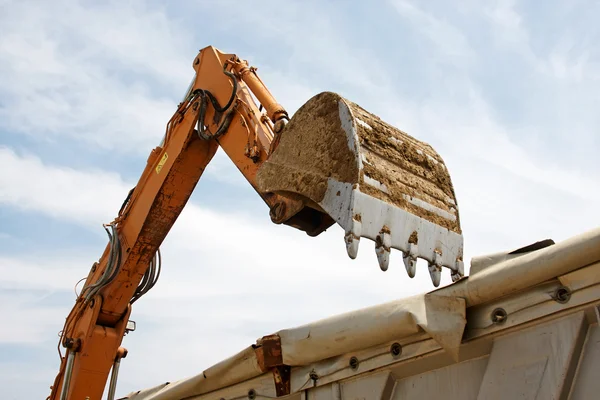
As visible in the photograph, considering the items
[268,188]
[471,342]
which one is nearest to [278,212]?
[268,188]

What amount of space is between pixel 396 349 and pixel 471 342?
320mm

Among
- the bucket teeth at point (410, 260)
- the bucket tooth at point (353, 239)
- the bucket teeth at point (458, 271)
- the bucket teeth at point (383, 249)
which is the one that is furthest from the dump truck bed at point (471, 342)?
the bucket teeth at point (458, 271)

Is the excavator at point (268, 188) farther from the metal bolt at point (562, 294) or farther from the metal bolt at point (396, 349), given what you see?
the metal bolt at point (562, 294)

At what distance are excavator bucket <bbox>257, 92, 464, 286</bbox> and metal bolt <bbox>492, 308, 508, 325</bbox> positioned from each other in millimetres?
837

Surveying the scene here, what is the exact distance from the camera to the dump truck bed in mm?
2314

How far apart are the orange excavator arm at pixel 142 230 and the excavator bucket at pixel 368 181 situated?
4.82ft

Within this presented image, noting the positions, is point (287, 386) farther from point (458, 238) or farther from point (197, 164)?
point (197, 164)

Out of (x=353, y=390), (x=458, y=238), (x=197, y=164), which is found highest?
(x=197, y=164)

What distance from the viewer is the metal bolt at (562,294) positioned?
2.36 m

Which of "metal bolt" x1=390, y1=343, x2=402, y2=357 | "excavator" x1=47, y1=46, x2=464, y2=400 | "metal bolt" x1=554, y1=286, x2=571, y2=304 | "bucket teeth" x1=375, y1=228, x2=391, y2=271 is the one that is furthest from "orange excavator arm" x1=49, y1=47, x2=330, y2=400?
"metal bolt" x1=554, y1=286, x2=571, y2=304

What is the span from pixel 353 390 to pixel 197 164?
3.18 metres

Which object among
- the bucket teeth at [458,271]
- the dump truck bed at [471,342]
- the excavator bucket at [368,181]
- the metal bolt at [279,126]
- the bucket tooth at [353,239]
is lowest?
the dump truck bed at [471,342]

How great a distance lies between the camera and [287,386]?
10.3 ft

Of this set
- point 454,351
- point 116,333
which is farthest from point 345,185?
point 116,333
